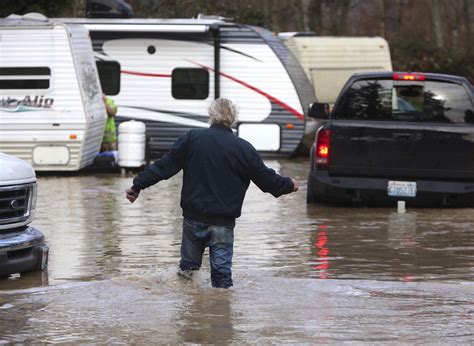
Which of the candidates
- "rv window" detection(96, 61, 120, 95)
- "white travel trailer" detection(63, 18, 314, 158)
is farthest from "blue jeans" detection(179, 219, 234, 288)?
"rv window" detection(96, 61, 120, 95)

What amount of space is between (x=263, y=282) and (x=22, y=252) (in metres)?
2.08

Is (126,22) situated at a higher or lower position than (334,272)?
higher

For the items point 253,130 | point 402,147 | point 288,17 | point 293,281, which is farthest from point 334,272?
point 288,17

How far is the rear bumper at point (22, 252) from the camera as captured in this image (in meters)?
11.0

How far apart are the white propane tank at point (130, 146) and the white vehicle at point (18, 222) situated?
11.5m

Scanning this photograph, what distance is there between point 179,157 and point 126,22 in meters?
16.8

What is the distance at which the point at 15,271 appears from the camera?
11.1m

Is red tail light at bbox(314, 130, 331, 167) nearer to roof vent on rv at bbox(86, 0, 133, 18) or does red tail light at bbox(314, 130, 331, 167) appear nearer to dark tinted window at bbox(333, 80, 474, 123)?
dark tinted window at bbox(333, 80, 474, 123)

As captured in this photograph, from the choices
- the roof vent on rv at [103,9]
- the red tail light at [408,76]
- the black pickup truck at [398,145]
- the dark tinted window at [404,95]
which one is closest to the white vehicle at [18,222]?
the black pickup truck at [398,145]

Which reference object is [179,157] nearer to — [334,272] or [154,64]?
[334,272]

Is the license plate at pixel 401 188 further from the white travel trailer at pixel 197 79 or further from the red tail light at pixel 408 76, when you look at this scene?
A: the white travel trailer at pixel 197 79

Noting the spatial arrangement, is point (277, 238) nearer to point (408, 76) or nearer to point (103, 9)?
→ point (408, 76)

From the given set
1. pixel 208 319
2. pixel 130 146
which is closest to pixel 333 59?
pixel 130 146

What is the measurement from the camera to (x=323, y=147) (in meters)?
16.6
